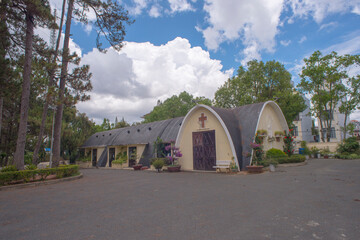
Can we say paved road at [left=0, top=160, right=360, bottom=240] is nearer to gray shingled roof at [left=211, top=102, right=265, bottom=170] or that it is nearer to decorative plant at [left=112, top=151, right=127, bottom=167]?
gray shingled roof at [left=211, top=102, right=265, bottom=170]

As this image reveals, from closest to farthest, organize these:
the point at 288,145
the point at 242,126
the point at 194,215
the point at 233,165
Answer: the point at 194,215 < the point at 233,165 < the point at 242,126 < the point at 288,145

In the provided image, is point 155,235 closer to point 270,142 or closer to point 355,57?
point 270,142

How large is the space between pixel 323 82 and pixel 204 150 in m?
22.4

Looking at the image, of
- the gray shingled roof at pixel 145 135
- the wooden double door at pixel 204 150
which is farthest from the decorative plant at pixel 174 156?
the gray shingled roof at pixel 145 135

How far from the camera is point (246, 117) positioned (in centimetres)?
1548

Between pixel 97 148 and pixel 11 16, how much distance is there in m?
19.1

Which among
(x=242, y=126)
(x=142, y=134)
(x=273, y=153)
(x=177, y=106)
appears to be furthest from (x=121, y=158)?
(x=177, y=106)

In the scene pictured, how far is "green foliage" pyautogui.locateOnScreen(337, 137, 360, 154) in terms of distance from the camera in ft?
76.2

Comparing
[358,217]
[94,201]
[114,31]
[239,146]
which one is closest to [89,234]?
[94,201]

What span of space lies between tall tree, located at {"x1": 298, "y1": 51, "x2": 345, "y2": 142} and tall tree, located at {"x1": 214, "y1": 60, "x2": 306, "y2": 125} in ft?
10.4

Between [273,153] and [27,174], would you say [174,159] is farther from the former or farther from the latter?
[27,174]

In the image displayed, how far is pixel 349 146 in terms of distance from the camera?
23312mm

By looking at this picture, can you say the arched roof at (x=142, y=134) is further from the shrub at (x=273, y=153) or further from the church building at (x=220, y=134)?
the shrub at (x=273, y=153)

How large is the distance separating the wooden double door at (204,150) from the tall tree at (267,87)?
1346cm
